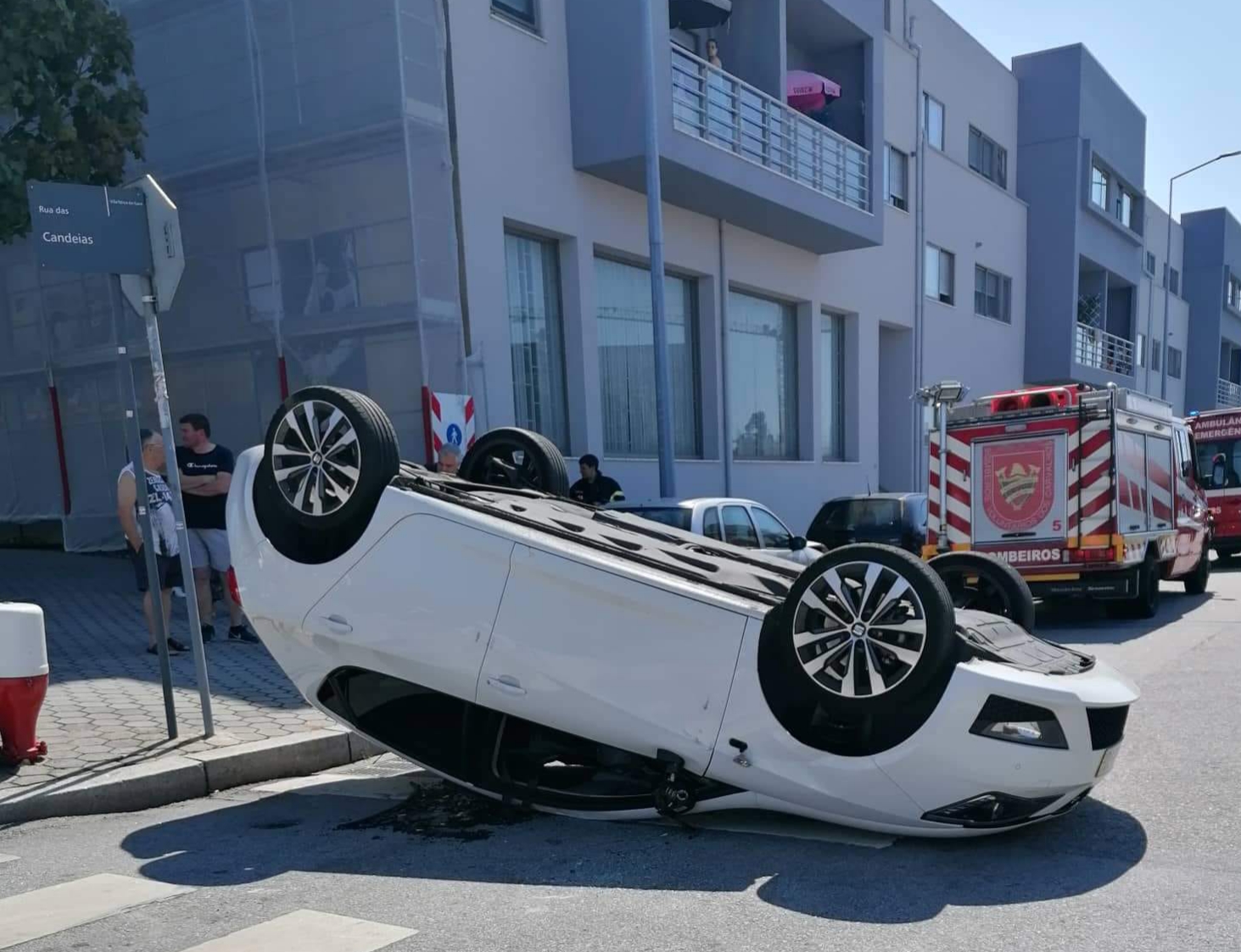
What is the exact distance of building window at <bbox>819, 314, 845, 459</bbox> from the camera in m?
21.0

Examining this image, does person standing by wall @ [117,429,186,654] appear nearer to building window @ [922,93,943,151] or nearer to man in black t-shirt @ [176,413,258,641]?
man in black t-shirt @ [176,413,258,641]

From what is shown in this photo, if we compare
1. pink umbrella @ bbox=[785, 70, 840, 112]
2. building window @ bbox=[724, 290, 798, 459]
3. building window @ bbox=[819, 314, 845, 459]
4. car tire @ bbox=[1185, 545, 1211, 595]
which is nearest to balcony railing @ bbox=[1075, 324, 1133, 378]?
building window @ bbox=[819, 314, 845, 459]

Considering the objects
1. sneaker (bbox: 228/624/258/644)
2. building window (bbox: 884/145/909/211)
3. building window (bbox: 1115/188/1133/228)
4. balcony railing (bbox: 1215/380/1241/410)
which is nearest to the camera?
sneaker (bbox: 228/624/258/644)

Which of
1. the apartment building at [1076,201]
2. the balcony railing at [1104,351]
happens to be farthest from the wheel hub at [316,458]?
the balcony railing at [1104,351]

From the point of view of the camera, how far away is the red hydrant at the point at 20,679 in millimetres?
4977

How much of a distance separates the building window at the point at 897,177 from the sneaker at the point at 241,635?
17.7 metres

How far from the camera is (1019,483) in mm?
10859

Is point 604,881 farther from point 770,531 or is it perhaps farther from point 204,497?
point 770,531

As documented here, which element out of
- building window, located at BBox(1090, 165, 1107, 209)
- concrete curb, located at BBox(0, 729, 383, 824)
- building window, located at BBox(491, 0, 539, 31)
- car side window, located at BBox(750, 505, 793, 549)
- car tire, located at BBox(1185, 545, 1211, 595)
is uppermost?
building window, located at BBox(1090, 165, 1107, 209)

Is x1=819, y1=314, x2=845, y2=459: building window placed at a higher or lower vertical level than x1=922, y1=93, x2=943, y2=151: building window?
lower

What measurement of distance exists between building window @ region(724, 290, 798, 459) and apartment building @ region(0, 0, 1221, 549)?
0.06m

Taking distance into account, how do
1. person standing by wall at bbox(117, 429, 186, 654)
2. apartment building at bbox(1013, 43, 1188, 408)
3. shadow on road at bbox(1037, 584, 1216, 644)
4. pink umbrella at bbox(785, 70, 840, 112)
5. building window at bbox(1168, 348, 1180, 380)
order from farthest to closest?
building window at bbox(1168, 348, 1180, 380)
apartment building at bbox(1013, 43, 1188, 408)
pink umbrella at bbox(785, 70, 840, 112)
shadow on road at bbox(1037, 584, 1216, 644)
person standing by wall at bbox(117, 429, 186, 654)

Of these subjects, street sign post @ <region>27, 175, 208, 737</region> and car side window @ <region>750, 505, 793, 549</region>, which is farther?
car side window @ <region>750, 505, 793, 549</region>

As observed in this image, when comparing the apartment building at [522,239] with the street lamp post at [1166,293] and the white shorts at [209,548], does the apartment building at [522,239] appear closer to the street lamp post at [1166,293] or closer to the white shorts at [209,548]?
the white shorts at [209,548]
